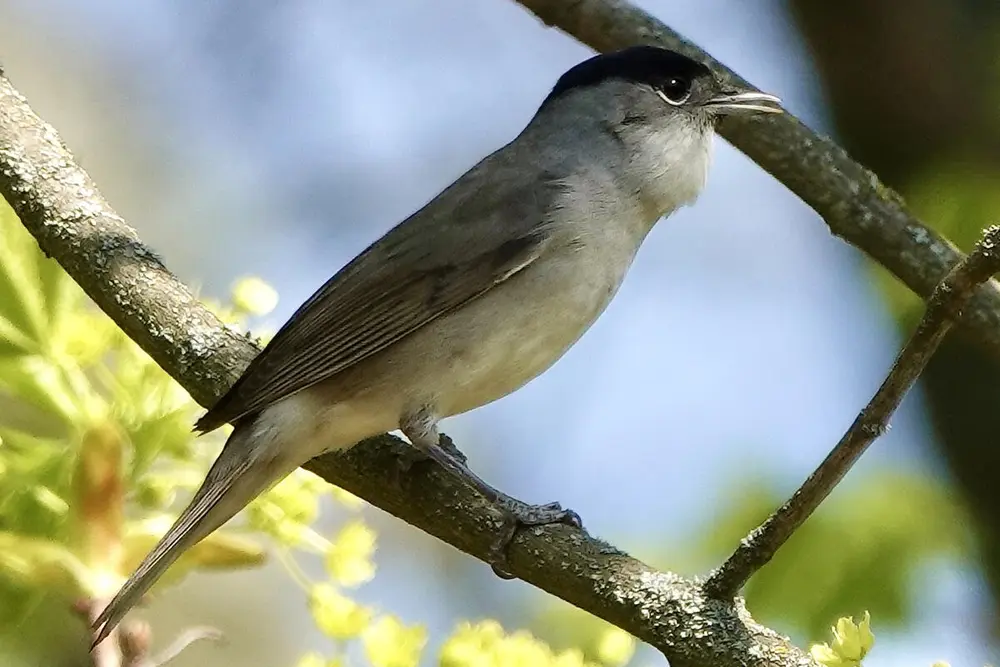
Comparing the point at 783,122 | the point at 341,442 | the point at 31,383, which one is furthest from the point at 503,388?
the point at 31,383

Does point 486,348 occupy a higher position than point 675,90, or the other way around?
point 675,90

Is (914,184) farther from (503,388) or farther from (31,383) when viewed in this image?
(31,383)

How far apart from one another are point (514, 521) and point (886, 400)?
2.55 ft

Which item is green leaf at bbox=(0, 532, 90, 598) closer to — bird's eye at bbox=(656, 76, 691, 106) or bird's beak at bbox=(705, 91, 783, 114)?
bird's beak at bbox=(705, 91, 783, 114)

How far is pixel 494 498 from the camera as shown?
7.47 feet

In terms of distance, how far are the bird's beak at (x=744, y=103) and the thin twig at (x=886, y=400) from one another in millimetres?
1161

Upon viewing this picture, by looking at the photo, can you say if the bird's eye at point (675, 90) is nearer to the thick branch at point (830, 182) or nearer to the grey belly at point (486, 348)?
the thick branch at point (830, 182)

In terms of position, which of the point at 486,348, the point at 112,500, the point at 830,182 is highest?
the point at 830,182

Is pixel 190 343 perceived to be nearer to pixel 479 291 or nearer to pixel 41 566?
pixel 479 291

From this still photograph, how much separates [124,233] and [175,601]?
95.0 inches

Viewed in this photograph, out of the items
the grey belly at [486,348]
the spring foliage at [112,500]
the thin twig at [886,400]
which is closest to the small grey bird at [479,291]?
the grey belly at [486,348]

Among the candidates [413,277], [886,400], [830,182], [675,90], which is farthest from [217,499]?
[675,90]

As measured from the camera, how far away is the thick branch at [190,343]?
191 centimetres

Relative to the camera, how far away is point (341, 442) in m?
2.48
